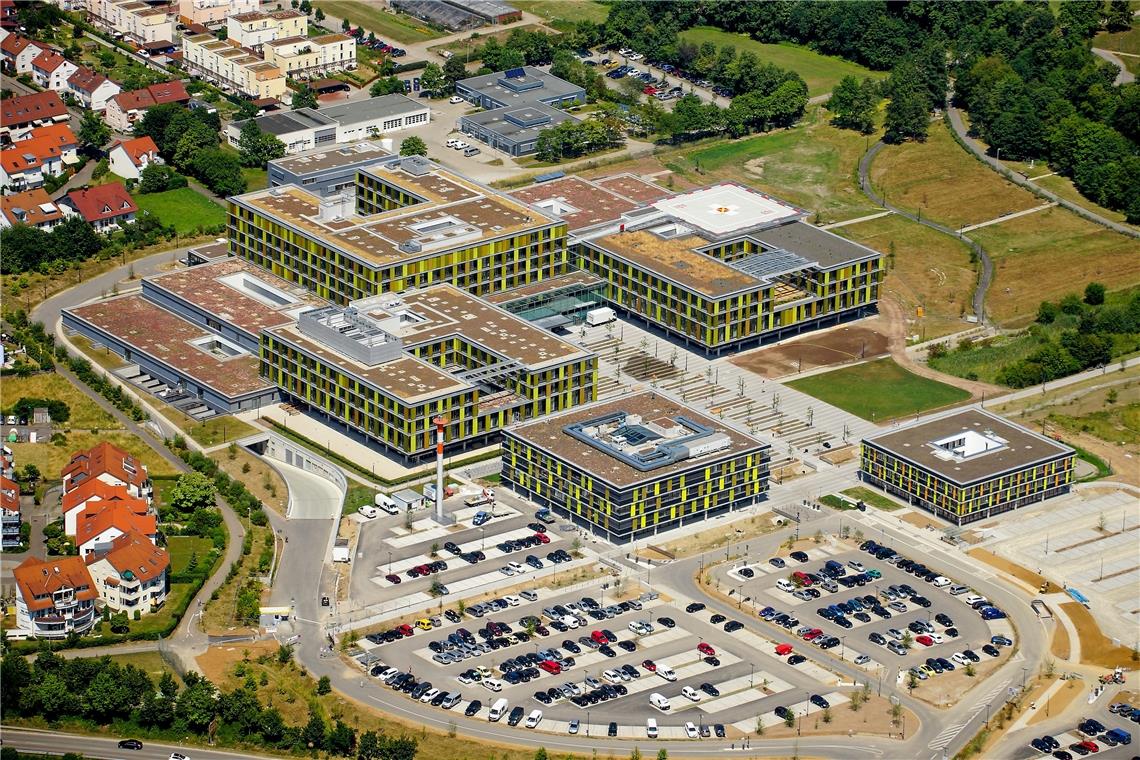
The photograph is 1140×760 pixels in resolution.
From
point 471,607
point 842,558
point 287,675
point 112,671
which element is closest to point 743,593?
point 842,558

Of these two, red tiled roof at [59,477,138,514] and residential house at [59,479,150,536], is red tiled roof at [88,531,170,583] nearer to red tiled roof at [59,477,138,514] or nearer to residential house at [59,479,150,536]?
residential house at [59,479,150,536]

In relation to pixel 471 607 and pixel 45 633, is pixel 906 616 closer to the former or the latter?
pixel 471 607

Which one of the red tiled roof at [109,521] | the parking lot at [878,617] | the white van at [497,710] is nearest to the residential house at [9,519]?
the red tiled roof at [109,521]

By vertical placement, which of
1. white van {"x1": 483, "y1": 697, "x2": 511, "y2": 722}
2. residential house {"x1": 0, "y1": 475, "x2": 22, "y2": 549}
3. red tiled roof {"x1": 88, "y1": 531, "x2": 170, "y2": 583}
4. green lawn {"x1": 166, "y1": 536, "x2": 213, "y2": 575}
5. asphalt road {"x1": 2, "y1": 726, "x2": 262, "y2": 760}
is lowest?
asphalt road {"x1": 2, "y1": 726, "x2": 262, "y2": 760}

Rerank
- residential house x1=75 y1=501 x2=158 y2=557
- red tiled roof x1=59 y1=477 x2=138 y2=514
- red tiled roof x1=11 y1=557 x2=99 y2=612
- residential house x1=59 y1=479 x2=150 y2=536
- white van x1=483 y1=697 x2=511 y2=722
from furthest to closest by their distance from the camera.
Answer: red tiled roof x1=59 y1=477 x2=138 y2=514
residential house x1=59 y1=479 x2=150 y2=536
residential house x1=75 y1=501 x2=158 y2=557
red tiled roof x1=11 y1=557 x2=99 y2=612
white van x1=483 y1=697 x2=511 y2=722

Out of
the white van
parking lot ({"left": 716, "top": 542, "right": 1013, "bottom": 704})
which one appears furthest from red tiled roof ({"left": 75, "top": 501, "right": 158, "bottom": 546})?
parking lot ({"left": 716, "top": 542, "right": 1013, "bottom": 704})

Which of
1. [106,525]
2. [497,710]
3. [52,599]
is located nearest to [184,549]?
[106,525]

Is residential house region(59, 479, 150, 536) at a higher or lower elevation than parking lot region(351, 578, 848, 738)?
higher

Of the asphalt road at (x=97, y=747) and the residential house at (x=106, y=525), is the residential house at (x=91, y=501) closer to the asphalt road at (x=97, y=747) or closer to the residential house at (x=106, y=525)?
the residential house at (x=106, y=525)
